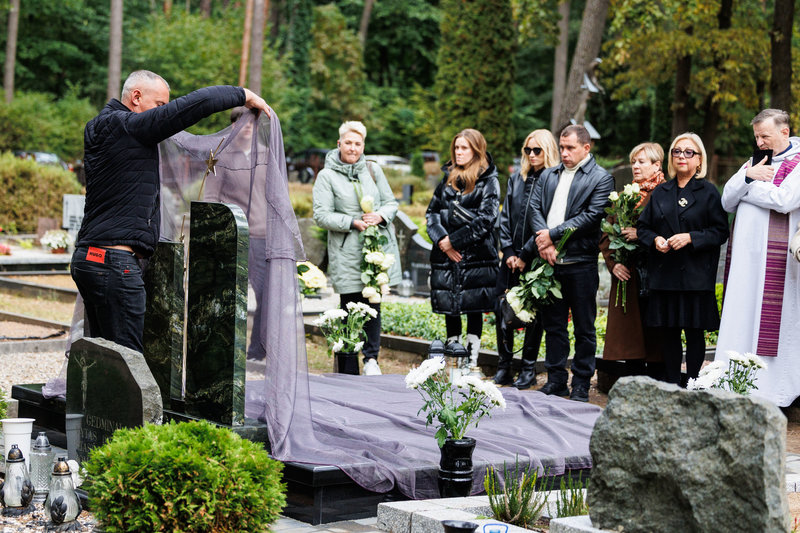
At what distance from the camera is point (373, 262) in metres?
8.90

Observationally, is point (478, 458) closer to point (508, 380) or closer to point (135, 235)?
point (135, 235)

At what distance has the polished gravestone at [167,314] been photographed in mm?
6227

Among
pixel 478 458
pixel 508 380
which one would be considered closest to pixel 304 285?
pixel 508 380

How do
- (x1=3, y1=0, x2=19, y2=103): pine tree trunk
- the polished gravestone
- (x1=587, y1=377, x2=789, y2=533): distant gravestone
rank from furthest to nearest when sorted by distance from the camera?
(x1=3, y1=0, x2=19, y2=103): pine tree trunk → the polished gravestone → (x1=587, y1=377, x2=789, y2=533): distant gravestone

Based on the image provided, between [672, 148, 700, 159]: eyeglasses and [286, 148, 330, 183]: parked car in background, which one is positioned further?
[286, 148, 330, 183]: parked car in background

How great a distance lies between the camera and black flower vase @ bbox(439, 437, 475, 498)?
17.6 feet

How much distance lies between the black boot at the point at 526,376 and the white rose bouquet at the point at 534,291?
26.0 inches

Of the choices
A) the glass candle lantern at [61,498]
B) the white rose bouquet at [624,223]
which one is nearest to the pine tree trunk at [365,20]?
the white rose bouquet at [624,223]

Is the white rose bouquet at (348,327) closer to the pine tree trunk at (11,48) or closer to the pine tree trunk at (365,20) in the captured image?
the pine tree trunk at (11,48)

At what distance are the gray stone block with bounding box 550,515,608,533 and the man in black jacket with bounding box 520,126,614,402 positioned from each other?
13.1 ft

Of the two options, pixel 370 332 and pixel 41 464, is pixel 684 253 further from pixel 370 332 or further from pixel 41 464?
pixel 41 464

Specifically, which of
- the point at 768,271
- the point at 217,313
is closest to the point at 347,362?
the point at 217,313

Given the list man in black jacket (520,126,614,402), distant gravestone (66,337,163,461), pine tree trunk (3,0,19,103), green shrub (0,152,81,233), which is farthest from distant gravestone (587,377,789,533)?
pine tree trunk (3,0,19,103)

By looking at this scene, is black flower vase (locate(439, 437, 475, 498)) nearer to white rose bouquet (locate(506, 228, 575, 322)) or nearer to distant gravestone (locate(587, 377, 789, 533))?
distant gravestone (locate(587, 377, 789, 533))
